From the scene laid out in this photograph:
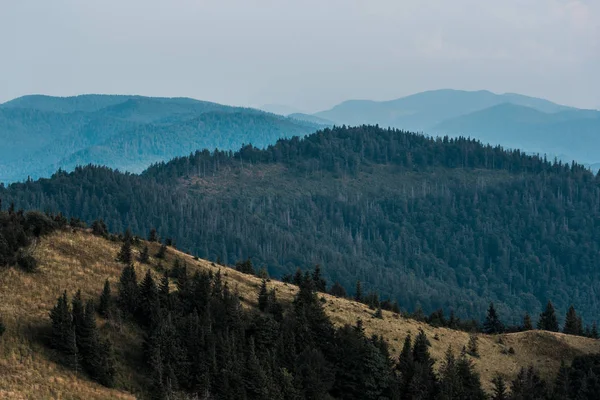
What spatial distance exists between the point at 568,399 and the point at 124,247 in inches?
2488

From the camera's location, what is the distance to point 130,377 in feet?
178

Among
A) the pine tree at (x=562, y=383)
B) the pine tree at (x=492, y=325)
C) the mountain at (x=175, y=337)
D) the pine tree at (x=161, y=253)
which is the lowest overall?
the pine tree at (x=492, y=325)

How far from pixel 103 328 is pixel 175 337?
7954 mm

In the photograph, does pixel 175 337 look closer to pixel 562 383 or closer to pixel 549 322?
pixel 562 383

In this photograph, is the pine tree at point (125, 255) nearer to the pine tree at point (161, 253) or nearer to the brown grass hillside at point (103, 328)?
the brown grass hillside at point (103, 328)

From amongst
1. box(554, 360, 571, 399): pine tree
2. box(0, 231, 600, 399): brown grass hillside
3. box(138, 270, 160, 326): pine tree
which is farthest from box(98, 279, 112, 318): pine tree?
box(554, 360, 571, 399): pine tree

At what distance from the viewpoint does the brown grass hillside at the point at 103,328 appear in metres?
47.9

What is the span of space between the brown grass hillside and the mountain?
156 mm

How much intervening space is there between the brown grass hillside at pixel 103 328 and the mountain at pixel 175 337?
0.51 feet

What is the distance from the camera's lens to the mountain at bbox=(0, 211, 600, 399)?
51.6m

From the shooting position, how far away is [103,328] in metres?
59.2

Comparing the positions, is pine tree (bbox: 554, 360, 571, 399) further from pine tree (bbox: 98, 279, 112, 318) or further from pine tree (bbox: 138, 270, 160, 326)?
pine tree (bbox: 98, 279, 112, 318)

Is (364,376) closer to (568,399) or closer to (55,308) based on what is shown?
(568,399)

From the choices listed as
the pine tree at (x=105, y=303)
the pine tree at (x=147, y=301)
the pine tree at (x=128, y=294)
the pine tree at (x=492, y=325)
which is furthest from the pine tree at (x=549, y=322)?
the pine tree at (x=105, y=303)
